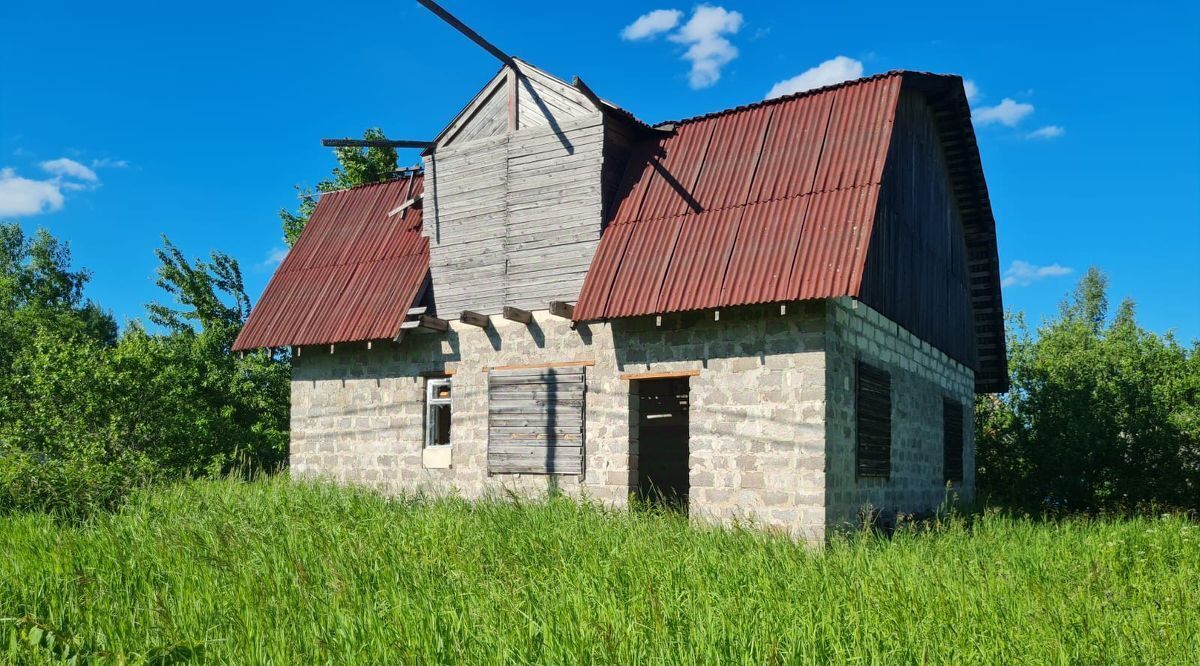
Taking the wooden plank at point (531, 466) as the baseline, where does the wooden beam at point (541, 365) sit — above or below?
above

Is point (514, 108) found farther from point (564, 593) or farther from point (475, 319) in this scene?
point (564, 593)

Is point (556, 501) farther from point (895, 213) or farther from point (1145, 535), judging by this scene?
point (1145, 535)

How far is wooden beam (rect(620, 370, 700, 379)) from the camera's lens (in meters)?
12.7

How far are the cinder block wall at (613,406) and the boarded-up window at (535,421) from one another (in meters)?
0.18

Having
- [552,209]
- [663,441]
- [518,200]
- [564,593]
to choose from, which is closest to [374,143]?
[518,200]

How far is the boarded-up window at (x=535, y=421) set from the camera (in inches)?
537

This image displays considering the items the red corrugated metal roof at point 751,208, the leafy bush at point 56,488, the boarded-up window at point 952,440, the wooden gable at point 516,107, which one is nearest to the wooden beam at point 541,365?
the red corrugated metal roof at point 751,208

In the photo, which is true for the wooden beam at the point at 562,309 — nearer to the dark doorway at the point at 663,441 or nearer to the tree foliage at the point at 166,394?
the dark doorway at the point at 663,441

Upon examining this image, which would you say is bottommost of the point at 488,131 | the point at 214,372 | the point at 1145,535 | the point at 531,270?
the point at 1145,535

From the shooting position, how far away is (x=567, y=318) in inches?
543

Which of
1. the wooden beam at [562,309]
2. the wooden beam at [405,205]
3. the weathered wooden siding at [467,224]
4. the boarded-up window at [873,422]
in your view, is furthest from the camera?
the wooden beam at [405,205]

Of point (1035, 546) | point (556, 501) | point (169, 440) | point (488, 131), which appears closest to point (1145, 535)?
point (1035, 546)

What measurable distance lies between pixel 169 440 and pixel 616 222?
49.1 ft

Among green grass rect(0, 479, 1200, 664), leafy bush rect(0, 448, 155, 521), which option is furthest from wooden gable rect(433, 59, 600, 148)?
leafy bush rect(0, 448, 155, 521)
